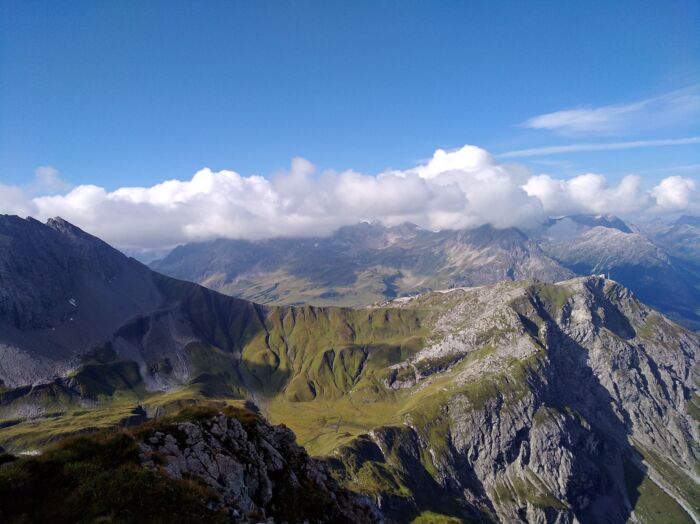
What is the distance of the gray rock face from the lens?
3991cm

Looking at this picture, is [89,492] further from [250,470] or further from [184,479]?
[250,470]

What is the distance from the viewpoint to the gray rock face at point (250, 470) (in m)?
39.9

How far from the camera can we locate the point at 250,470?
4762 centimetres

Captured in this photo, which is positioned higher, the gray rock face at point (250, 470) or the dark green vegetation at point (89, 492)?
the dark green vegetation at point (89, 492)

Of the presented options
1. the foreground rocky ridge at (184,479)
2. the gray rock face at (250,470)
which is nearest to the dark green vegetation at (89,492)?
the foreground rocky ridge at (184,479)

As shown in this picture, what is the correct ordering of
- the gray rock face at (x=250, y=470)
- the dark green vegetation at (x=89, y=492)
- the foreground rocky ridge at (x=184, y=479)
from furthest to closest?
the gray rock face at (x=250, y=470)
the foreground rocky ridge at (x=184, y=479)
the dark green vegetation at (x=89, y=492)

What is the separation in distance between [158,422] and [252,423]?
1287 centimetres

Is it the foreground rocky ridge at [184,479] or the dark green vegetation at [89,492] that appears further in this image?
the foreground rocky ridge at [184,479]

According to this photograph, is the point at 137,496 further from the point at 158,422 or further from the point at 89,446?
the point at 158,422

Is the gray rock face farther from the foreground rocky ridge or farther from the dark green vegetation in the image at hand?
the dark green vegetation

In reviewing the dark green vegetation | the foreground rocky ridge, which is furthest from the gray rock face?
the dark green vegetation

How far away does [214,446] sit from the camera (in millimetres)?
46906

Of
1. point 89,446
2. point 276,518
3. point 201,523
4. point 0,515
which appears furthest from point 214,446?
point 0,515

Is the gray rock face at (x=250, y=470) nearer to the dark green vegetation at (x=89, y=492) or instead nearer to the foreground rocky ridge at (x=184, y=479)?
the foreground rocky ridge at (x=184, y=479)
